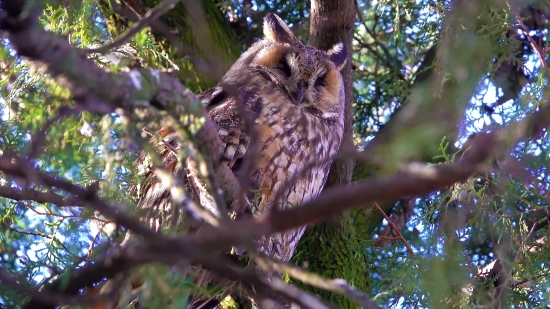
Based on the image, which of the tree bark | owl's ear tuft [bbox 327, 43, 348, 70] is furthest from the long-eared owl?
the tree bark

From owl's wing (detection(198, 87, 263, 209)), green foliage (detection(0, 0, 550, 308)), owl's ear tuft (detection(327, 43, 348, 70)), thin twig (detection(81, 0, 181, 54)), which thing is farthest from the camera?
owl's ear tuft (detection(327, 43, 348, 70))

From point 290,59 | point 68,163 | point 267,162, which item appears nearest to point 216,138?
point 68,163

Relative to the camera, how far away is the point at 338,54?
9.94ft

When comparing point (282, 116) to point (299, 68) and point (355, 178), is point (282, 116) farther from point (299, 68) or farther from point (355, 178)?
point (355, 178)

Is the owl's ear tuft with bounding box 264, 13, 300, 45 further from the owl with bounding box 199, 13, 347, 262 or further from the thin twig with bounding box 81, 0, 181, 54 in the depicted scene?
the thin twig with bounding box 81, 0, 181, 54

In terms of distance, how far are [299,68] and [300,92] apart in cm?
11

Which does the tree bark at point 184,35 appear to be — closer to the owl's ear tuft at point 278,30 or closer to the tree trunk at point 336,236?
the owl's ear tuft at point 278,30

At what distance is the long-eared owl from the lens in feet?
7.86

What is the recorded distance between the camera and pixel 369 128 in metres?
4.02

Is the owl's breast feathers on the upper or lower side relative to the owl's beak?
lower

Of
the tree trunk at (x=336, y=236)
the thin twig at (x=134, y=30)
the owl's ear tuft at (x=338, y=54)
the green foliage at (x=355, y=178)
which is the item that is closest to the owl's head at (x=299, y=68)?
the owl's ear tuft at (x=338, y=54)

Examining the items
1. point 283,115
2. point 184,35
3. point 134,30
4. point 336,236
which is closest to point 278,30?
point 184,35

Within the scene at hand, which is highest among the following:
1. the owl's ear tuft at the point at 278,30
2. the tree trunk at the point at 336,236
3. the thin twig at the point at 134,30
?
the owl's ear tuft at the point at 278,30

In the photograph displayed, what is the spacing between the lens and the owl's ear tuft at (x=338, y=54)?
9.93ft
